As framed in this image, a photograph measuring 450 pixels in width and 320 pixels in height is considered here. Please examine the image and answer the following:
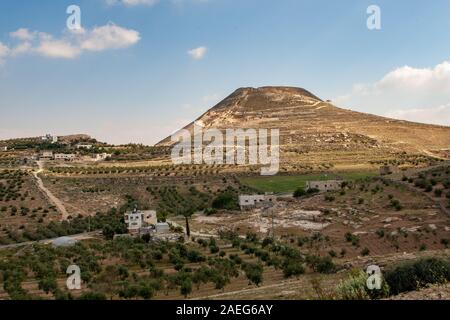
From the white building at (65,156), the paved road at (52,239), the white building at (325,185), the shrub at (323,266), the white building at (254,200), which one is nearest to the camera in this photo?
the shrub at (323,266)

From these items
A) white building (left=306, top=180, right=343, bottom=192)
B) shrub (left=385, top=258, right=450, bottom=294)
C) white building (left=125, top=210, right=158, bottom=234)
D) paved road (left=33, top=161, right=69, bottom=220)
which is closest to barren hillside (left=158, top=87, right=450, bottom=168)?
white building (left=306, top=180, right=343, bottom=192)

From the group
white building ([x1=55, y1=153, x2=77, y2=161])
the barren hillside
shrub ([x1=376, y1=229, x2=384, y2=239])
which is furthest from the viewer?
the barren hillside

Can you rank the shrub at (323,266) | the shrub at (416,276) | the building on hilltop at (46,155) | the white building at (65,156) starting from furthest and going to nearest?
the building on hilltop at (46,155), the white building at (65,156), the shrub at (323,266), the shrub at (416,276)

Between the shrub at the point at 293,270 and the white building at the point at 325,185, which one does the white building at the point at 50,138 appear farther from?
the shrub at the point at 293,270

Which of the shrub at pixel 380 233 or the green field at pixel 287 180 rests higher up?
the green field at pixel 287 180

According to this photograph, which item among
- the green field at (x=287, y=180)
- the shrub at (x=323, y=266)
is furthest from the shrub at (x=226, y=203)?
the shrub at (x=323, y=266)

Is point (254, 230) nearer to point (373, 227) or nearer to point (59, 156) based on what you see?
point (373, 227)

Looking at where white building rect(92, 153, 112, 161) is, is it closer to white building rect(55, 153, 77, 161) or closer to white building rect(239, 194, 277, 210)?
white building rect(55, 153, 77, 161)
